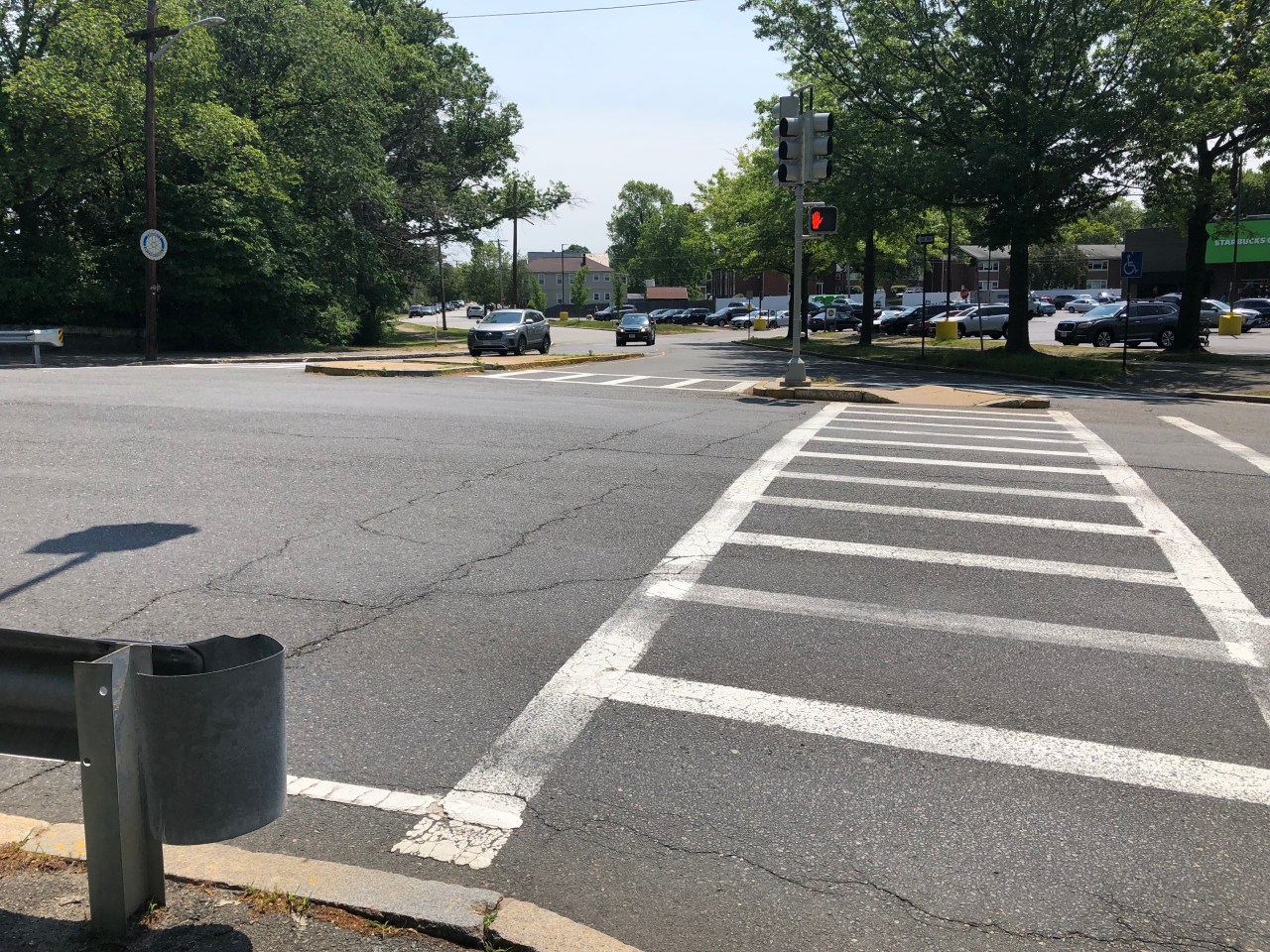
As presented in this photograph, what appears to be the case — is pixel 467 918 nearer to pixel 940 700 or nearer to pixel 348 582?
pixel 940 700

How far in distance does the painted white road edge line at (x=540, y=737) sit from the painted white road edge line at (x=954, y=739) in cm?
22

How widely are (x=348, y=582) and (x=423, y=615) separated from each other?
86cm

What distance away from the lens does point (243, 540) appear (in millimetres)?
7234

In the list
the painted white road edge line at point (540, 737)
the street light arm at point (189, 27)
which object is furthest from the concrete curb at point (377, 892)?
the street light arm at point (189, 27)

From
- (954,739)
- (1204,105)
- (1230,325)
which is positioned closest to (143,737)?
(954,739)

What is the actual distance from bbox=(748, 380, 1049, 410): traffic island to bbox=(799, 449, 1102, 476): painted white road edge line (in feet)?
21.8

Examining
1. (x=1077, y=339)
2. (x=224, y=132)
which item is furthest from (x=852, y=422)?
(x=1077, y=339)

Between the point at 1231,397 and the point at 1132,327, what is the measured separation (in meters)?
19.4

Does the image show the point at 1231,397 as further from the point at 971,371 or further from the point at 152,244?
the point at 152,244

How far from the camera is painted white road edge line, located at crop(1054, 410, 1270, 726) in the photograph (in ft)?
17.1

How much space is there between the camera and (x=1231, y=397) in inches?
804

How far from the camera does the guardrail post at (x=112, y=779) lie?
8.89 feet

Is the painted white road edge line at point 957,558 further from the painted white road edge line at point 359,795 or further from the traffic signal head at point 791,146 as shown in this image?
the traffic signal head at point 791,146

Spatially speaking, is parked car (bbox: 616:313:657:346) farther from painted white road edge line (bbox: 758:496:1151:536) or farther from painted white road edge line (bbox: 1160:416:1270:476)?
painted white road edge line (bbox: 758:496:1151:536)
